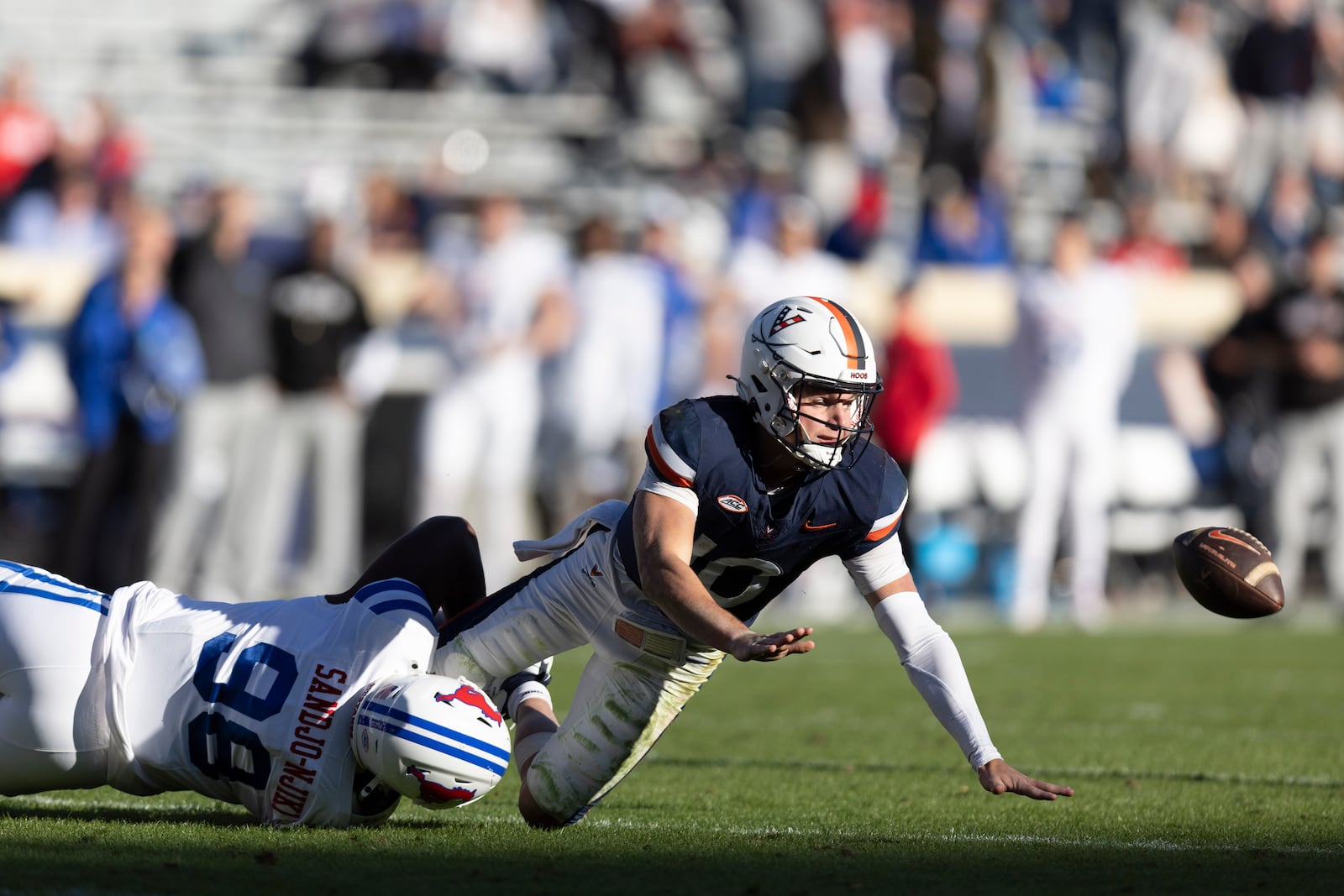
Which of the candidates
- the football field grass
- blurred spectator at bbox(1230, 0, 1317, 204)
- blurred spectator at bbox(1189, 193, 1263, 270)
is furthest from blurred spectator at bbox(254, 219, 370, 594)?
blurred spectator at bbox(1230, 0, 1317, 204)

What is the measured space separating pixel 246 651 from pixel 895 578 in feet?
5.29

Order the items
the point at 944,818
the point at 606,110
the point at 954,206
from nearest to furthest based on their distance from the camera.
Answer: the point at 944,818 → the point at 954,206 → the point at 606,110

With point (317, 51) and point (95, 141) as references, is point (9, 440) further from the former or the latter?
point (317, 51)

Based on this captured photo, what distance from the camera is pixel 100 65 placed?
57.5ft

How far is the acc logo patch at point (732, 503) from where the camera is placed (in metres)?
4.66

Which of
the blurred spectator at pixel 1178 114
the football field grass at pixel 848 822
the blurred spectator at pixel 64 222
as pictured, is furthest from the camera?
the blurred spectator at pixel 1178 114

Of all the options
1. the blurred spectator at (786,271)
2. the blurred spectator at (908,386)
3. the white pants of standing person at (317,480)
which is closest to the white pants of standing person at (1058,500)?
the blurred spectator at (908,386)

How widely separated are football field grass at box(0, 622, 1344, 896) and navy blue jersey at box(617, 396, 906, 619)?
66 cm

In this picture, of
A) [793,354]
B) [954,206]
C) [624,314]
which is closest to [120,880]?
[793,354]

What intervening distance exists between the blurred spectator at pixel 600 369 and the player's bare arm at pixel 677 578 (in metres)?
7.33

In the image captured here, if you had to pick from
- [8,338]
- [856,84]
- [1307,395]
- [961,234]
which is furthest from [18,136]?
[1307,395]

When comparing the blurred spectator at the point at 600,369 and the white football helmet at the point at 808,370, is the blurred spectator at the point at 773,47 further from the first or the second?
the white football helmet at the point at 808,370

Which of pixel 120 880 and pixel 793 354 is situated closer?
pixel 120 880

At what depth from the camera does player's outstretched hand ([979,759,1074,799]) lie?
433cm
